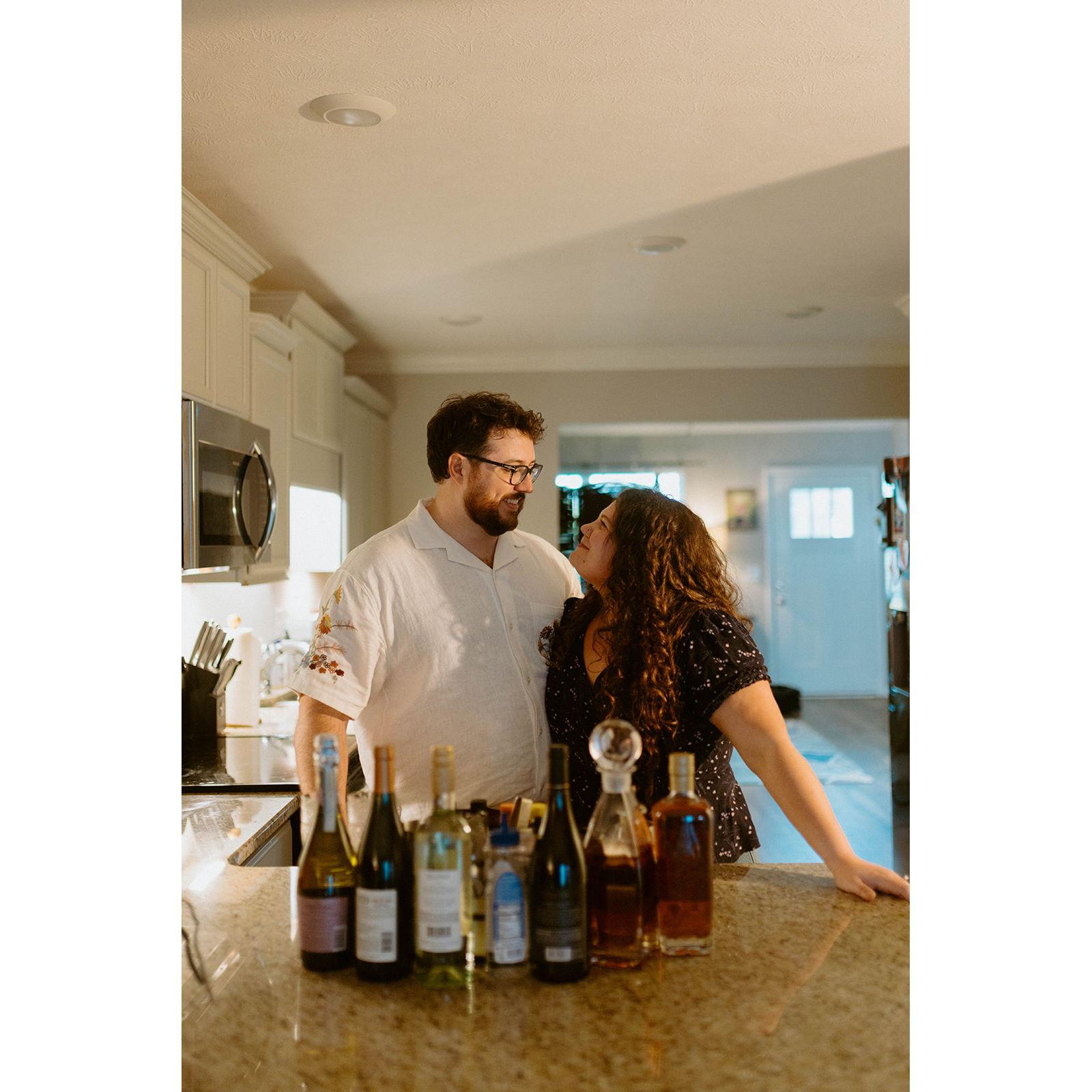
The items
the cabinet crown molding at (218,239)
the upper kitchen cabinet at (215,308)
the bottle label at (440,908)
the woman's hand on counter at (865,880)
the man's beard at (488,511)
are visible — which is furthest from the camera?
the upper kitchen cabinet at (215,308)

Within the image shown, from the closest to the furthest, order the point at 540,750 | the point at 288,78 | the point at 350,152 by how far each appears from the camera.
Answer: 1. the point at 540,750
2. the point at 288,78
3. the point at 350,152

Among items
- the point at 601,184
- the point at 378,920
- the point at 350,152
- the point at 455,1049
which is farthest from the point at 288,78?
the point at 455,1049

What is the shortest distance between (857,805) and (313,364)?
10.8 ft

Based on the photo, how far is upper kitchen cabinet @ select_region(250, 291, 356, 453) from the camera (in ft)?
12.5

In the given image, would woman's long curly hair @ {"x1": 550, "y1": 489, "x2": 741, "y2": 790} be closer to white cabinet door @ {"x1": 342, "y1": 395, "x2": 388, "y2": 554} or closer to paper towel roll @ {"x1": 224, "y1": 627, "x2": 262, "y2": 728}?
paper towel roll @ {"x1": 224, "y1": 627, "x2": 262, "y2": 728}

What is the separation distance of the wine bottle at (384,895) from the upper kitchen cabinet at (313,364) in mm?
2964

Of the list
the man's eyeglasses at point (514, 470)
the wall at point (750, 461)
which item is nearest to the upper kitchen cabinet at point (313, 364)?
the man's eyeglasses at point (514, 470)

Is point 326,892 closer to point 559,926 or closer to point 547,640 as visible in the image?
point 559,926

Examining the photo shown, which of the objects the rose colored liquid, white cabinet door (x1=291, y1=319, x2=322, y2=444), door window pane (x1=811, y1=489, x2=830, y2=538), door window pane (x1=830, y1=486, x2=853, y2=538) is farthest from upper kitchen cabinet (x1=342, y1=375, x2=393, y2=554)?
door window pane (x1=830, y1=486, x2=853, y2=538)

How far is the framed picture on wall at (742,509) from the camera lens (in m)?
8.20

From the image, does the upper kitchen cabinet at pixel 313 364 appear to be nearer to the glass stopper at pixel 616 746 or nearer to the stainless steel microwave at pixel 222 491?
the stainless steel microwave at pixel 222 491

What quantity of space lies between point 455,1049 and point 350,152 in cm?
236
